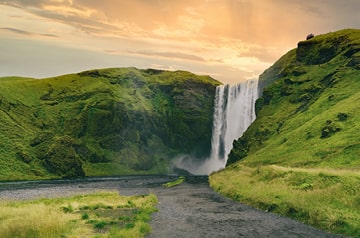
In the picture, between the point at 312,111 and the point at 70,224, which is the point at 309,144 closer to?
the point at 312,111

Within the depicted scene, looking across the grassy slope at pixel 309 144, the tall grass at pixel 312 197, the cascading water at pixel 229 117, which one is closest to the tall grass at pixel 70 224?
the tall grass at pixel 312 197

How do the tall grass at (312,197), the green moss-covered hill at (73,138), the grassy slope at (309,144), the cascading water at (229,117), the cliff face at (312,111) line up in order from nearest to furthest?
1. the tall grass at (312,197)
2. the grassy slope at (309,144)
3. the cliff face at (312,111)
4. the green moss-covered hill at (73,138)
5. the cascading water at (229,117)

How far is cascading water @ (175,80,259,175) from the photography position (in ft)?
489

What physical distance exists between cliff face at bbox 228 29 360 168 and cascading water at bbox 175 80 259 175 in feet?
31.9

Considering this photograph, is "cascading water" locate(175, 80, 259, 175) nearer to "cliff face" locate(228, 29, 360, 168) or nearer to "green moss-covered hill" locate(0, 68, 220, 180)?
"cliff face" locate(228, 29, 360, 168)

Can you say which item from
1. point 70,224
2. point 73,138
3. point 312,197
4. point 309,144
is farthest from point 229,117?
point 70,224

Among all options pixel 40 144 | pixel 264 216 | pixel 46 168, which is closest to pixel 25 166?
pixel 46 168

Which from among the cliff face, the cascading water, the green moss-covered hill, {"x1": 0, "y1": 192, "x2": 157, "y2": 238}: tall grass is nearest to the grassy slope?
the cliff face

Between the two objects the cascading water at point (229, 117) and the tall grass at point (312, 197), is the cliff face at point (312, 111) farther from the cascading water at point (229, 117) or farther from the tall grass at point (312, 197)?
the tall grass at point (312, 197)

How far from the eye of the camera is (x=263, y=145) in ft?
354

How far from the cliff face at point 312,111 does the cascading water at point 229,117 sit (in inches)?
383

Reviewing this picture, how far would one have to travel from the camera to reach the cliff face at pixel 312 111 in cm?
7638

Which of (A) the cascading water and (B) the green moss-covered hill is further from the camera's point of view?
(A) the cascading water

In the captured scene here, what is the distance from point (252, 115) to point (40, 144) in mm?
87157
